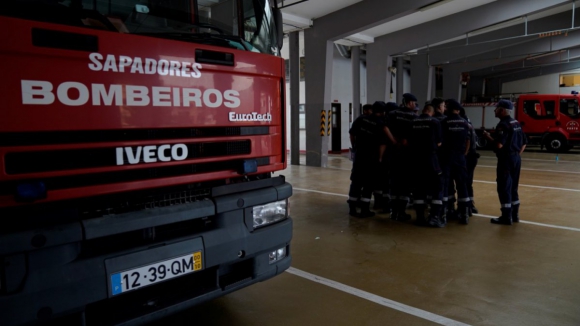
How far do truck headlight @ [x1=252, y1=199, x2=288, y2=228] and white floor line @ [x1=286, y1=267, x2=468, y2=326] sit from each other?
45.0 inches

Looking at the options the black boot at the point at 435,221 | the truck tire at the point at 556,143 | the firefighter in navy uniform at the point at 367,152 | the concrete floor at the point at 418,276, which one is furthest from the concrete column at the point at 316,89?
the truck tire at the point at 556,143

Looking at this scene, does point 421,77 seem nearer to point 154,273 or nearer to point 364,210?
point 364,210

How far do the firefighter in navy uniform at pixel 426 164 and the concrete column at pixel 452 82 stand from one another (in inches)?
630

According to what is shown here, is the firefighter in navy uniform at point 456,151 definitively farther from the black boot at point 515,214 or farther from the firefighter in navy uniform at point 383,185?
the firefighter in navy uniform at point 383,185

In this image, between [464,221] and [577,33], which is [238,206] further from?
[577,33]

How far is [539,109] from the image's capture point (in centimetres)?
1741

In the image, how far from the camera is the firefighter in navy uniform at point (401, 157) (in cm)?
588

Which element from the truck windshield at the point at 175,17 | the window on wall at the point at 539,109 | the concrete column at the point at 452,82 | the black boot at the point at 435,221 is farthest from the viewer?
the concrete column at the point at 452,82

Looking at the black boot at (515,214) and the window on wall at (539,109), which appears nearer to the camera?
the black boot at (515,214)

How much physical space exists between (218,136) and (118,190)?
2.32 ft

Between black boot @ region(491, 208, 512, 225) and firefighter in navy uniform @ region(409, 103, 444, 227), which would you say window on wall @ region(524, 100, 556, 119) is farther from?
firefighter in navy uniform @ region(409, 103, 444, 227)

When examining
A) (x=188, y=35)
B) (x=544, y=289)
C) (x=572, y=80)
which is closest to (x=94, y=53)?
(x=188, y=35)

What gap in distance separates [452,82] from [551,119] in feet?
16.2

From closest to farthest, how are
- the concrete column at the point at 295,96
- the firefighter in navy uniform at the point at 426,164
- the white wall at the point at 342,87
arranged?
the firefighter in navy uniform at the point at 426,164, the concrete column at the point at 295,96, the white wall at the point at 342,87
